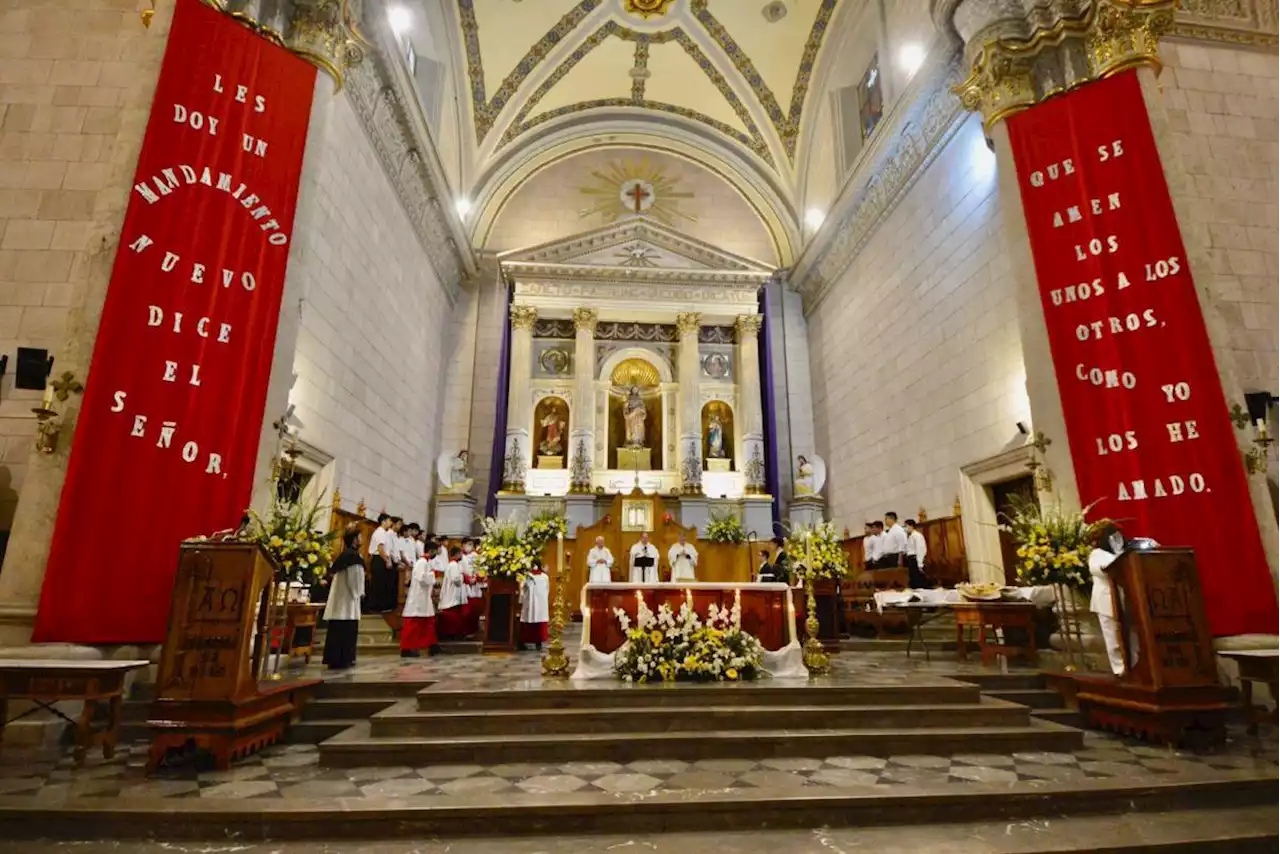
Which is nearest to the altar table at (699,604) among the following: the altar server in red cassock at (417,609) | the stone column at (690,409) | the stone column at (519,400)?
the altar server in red cassock at (417,609)

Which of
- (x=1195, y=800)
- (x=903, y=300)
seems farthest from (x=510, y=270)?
(x=1195, y=800)

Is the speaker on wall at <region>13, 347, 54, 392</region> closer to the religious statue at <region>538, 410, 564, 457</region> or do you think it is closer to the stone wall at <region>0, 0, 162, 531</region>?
the stone wall at <region>0, 0, 162, 531</region>

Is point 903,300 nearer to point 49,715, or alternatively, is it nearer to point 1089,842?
point 1089,842

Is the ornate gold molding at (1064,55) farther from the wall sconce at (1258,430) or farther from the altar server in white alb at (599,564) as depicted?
the altar server in white alb at (599,564)

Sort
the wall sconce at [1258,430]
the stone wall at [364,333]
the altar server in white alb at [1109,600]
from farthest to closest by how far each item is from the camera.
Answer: the stone wall at [364,333]
the wall sconce at [1258,430]
the altar server in white alb at [1109,600]

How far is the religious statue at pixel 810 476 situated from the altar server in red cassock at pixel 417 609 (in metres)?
10.3

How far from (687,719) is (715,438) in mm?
13127

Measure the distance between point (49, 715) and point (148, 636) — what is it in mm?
778

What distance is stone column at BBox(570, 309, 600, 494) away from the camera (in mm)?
16484

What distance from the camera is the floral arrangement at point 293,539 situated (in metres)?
5.62

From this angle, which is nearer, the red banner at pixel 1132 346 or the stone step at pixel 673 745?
the stone step at pixel 673 745

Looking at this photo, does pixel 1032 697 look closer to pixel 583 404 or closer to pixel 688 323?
pixel 583 404

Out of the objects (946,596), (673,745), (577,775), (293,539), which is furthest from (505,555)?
(946,596)

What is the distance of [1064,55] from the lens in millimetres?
8711
